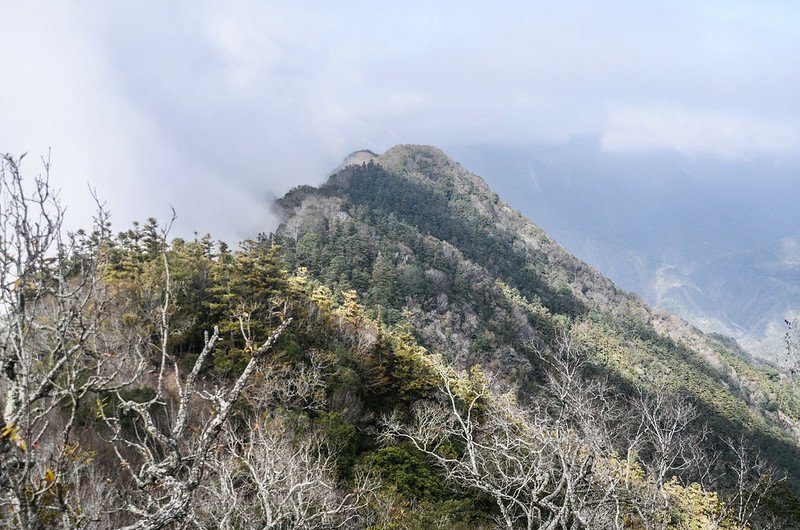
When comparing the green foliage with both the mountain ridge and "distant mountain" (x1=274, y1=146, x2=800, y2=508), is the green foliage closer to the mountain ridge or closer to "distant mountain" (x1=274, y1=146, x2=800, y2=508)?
"distant mountain" (x1=274, y1=146, x2=800, y2=508)

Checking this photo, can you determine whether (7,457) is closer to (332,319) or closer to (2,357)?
(2,357)

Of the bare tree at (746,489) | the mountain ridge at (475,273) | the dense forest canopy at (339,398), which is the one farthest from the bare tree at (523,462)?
the mountain ridge at (475,273)

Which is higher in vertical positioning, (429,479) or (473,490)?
(429,479)

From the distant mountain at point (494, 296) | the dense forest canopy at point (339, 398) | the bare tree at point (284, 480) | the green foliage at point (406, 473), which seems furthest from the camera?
the distant mountain at point (494, 296)

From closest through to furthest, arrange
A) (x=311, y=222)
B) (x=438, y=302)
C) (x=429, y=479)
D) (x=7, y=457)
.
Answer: (x=7, y=457)
(x=429, y=479)
(x=438, y=302)
(x=311, y=222)

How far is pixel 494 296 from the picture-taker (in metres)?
113

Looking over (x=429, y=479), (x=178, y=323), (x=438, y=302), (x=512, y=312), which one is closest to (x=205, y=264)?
(x=178, y=323)

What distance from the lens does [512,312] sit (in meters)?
111

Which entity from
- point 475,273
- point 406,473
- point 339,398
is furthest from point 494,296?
point 406,473

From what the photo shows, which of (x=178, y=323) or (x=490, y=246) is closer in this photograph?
(x=178, y=323)

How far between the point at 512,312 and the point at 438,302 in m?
22.8

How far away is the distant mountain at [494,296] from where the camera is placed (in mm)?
87062

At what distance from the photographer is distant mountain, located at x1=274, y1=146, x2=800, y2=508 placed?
8706 centimetres

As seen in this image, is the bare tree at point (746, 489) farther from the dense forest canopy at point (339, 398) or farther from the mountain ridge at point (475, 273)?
the mountain ridge at point (475, 273)
